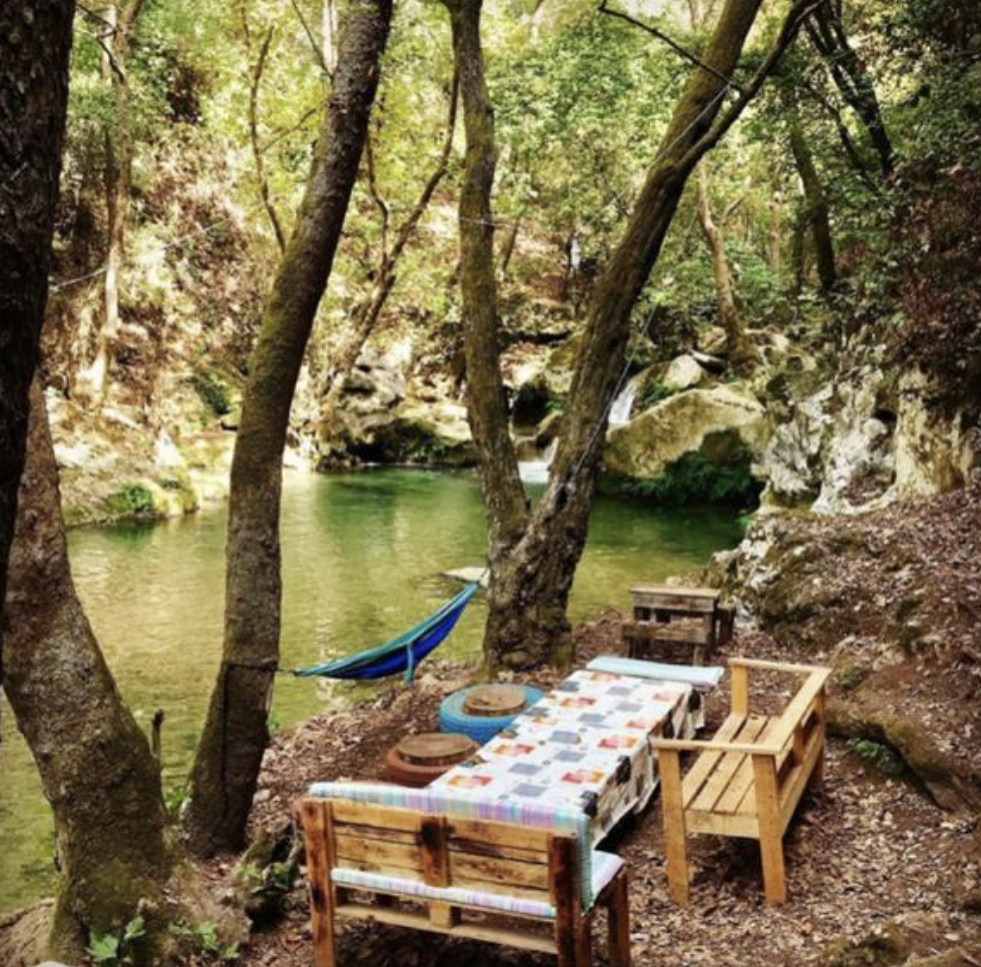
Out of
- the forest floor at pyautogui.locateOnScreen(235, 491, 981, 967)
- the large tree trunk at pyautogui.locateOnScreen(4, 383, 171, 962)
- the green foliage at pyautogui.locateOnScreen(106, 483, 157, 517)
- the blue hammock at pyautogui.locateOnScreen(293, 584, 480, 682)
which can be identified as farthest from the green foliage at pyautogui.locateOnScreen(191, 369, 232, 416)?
the large tree trunk at pyautogui.locateOnScreen(4, 383, 171, 962)

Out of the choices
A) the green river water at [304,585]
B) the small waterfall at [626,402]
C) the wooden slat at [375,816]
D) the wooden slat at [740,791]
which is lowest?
the green river water at [304,585]

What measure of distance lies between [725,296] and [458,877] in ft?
51.4

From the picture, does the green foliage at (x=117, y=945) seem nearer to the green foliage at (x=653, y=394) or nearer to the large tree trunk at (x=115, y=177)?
the large tree trunk at (x=115, y=177)

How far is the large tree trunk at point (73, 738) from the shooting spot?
356cm

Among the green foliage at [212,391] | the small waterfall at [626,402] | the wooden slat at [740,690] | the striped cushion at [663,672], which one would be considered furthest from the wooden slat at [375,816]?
the green foliage at [212,391]

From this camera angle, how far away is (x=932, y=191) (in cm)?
714

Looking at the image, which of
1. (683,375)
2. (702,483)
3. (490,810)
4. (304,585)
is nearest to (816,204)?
(702,483)

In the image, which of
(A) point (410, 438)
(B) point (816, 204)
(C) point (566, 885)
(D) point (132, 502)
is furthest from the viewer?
(A) point (410, 438)

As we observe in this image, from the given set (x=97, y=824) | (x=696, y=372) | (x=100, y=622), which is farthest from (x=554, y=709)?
(x=696, y=372)

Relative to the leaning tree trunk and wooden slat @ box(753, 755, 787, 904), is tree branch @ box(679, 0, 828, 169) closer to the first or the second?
wooden slat @ box(753, 755, 787, 904)

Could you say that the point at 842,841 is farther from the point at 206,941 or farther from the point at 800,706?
the point at 206,941

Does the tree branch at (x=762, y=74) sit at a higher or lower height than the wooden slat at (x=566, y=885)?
higher

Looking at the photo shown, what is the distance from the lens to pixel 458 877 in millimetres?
3357

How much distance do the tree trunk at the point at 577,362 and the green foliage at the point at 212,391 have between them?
1463 centimetres
